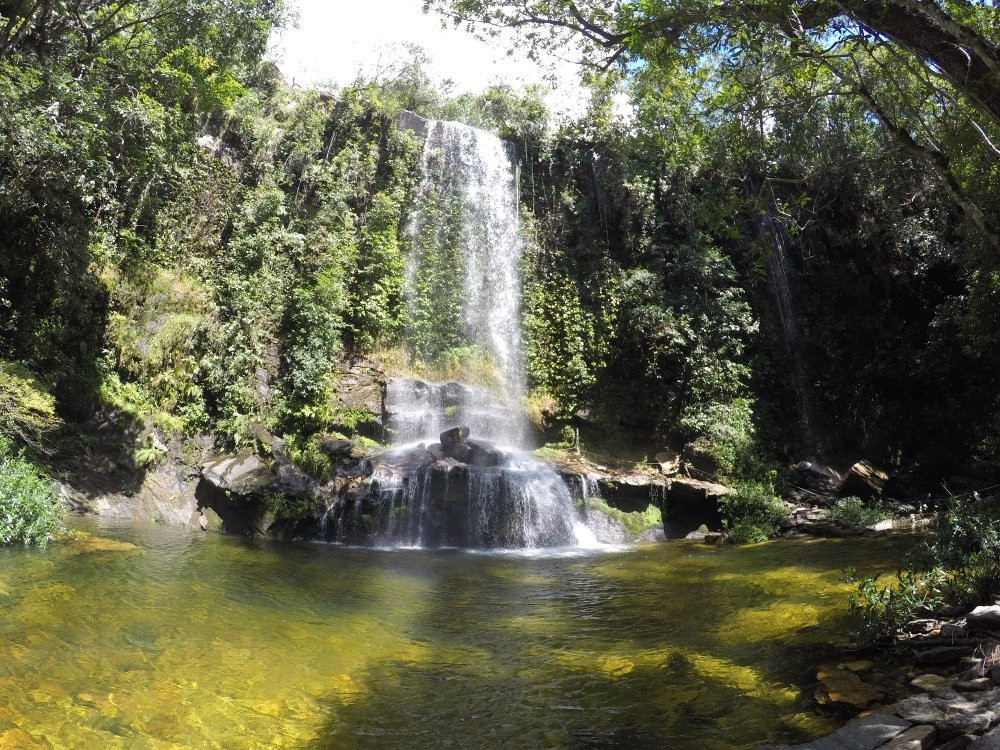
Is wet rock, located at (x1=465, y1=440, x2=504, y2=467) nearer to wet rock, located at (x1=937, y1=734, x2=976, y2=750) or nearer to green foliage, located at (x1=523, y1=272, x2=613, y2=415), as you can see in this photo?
green foliage, located at (x1=523, y1=272, x2=613, y2=415)

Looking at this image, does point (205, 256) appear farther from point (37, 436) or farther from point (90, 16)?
point (37, 436)

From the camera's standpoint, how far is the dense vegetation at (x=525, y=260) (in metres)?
10.6

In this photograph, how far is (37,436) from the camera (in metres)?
9.98

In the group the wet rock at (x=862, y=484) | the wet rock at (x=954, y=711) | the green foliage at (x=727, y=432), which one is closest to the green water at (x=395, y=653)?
the wet rock at (x=954, y=711)

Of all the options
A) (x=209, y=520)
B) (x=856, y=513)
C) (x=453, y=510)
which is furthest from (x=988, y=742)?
(x=209, y=520)

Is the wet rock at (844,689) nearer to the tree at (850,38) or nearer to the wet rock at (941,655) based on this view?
the wet rock at (941,655)

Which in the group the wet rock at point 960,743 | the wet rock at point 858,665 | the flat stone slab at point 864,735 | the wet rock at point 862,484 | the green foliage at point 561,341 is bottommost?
the wet rock at point 858,665

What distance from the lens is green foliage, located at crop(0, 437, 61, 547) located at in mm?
7250

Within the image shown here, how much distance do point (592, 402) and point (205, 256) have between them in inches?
414

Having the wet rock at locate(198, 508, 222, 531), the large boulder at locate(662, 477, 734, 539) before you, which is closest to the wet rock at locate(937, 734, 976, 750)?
the large boulder at locate(662, 477, 734, 539)

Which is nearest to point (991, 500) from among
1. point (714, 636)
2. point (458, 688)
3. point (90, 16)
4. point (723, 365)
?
point (714, 636)

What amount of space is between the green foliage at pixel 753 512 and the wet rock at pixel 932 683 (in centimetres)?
811

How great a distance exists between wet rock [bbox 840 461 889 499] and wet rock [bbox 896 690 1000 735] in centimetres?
1124

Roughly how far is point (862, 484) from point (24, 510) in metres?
14.6
